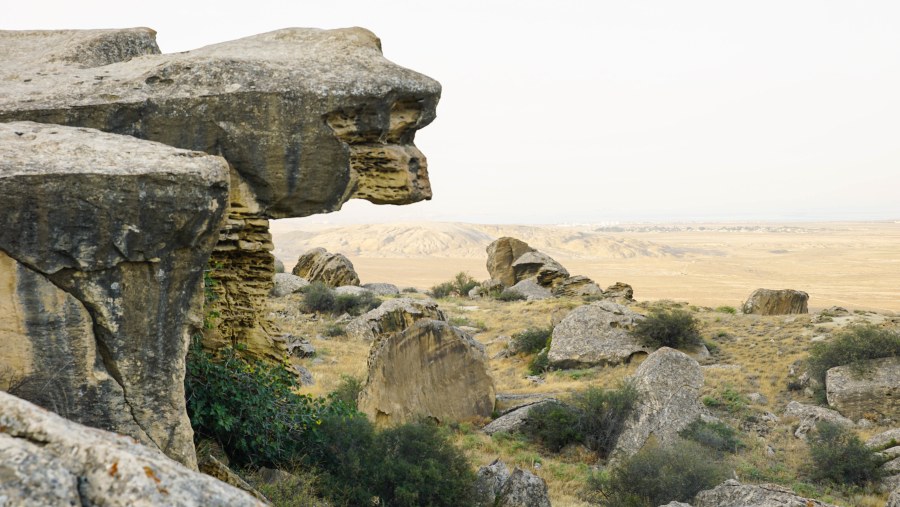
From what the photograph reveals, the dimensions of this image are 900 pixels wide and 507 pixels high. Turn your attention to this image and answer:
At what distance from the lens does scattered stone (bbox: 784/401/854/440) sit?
16.0 meters

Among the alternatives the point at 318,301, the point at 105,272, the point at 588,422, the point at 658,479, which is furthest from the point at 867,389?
the point at 318,301

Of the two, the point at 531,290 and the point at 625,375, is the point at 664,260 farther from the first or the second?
the point at 625,375

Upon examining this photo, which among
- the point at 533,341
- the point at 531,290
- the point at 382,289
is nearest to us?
the point at 533,341

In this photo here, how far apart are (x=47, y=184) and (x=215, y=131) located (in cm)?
282

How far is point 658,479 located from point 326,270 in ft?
97.4

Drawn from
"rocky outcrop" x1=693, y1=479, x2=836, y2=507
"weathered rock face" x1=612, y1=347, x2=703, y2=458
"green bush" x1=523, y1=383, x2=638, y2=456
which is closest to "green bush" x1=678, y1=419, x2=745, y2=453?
"weathered rock face" x1=612, y1=347, x2=703, y2=458

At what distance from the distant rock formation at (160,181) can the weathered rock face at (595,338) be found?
12.8m

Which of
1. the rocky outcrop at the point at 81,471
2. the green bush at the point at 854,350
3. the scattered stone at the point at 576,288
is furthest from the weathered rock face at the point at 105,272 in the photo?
the scattered stone at the point at 576,288

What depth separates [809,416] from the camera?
54.4 feet

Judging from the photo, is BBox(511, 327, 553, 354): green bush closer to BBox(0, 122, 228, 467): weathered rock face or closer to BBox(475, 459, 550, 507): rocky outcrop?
BBox(475, 459, 550, 507): rocky outcrop

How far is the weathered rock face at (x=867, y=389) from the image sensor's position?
17125mm

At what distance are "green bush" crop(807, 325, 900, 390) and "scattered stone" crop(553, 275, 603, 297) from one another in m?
18.2

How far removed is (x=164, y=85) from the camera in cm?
852

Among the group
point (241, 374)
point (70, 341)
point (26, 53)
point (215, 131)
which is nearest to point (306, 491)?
point (241, 374)
